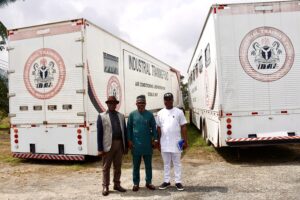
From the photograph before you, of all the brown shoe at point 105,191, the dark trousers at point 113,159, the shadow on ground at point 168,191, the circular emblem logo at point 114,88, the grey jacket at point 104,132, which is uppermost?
the circular emblem logo at point 114,88

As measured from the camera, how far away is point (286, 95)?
8.90 m

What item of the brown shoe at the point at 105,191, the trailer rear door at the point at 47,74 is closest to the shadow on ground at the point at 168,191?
the brown shoe at the point at 105,191

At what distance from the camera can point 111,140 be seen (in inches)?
261

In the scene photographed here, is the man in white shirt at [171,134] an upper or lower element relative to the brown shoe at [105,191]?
upper

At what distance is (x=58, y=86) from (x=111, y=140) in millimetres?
3574

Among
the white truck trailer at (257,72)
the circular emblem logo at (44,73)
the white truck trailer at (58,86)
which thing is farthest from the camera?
the circular emblem logo at (44,73)

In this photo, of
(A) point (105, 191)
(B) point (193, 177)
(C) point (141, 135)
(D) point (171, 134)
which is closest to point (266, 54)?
(B) point (193, 177)

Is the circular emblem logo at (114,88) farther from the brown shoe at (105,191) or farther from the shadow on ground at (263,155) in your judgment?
the brown shoe at (105,191)

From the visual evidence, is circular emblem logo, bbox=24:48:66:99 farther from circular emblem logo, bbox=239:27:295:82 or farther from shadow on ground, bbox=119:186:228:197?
circular emblem logo, bbox=239:27:295:82

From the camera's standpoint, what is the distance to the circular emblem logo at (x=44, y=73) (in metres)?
9.55

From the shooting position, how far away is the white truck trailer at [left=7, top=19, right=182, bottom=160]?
30.6 ft

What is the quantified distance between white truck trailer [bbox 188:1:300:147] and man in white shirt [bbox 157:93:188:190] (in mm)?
2480

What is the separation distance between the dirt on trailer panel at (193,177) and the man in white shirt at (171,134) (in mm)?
370

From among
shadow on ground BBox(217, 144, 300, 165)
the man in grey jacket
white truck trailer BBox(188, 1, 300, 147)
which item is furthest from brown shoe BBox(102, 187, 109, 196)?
shadow on ground BBox(217, 144, 300, 165)
